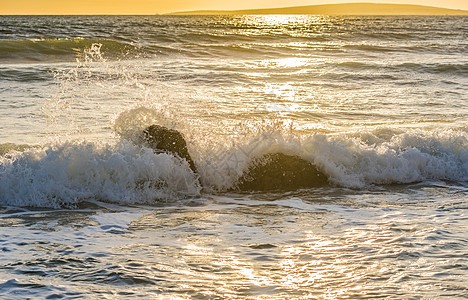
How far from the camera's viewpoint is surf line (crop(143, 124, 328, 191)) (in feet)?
24.6

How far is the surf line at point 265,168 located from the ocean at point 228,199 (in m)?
0.08

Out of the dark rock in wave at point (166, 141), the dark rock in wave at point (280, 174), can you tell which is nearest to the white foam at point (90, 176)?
the dark rock in wave at point (166, 141)

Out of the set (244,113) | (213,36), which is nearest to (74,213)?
(244,113)

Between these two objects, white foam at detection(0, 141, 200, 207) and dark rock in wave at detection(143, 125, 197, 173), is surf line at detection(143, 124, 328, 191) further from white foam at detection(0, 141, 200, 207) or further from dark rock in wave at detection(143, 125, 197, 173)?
white foam at detection(0, 141, 200, 207)

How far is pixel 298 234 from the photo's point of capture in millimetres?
5188

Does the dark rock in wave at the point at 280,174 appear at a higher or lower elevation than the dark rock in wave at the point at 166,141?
lower

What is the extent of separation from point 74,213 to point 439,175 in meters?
→ 5.04

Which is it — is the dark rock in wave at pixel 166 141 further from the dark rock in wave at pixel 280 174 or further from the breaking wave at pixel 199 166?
the dark rock in wave at pixel 280 174

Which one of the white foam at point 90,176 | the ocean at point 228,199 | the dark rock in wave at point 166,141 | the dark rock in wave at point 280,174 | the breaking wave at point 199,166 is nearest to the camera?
the ocean at point 228,199

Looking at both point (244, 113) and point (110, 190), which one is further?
point (244, 113)

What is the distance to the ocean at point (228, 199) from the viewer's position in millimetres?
4039

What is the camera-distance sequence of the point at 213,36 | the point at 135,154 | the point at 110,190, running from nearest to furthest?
1. the point at 110,190
2. the point at 135,154
3. the point at 213,36

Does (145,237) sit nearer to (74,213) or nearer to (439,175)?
(74,213)

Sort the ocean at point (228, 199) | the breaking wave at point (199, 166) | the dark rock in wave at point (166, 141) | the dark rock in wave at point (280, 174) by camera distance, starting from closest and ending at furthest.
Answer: the ocean at point (228, 199), the breaking wave at point (199, 166), the dark rock in wave at point (280, 174), the dark rock in wave at point (166, 141)
